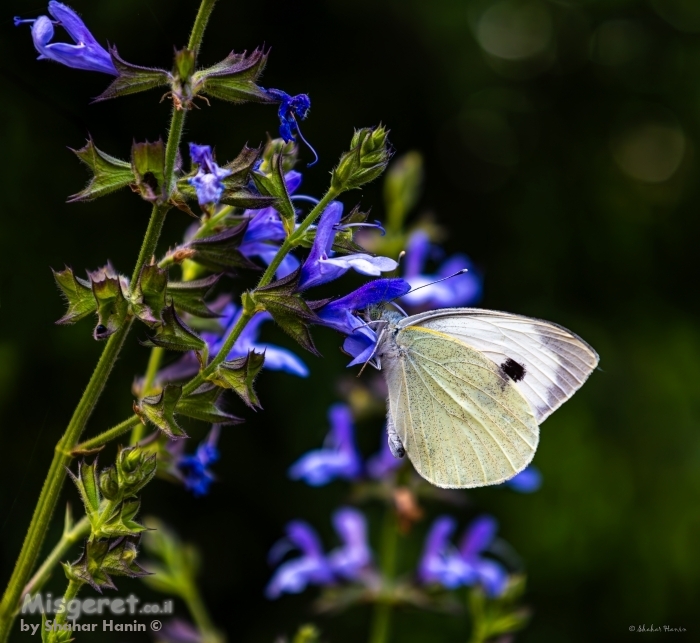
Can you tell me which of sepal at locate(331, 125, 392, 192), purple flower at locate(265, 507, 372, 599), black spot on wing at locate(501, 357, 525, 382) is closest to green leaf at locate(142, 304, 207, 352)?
sepal at locate(331, 125, 392, 192)

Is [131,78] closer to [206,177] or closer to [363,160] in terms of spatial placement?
[206,177]

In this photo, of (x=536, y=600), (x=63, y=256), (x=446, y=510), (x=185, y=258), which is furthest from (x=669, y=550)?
(x=185, y=258)

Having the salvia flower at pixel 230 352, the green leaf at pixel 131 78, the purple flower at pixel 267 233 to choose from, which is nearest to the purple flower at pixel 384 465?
the salvia flower at pixel 230 352

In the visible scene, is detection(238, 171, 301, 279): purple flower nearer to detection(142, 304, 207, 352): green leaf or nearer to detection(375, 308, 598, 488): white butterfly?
detection(142, 304, 207, 352): green leaf

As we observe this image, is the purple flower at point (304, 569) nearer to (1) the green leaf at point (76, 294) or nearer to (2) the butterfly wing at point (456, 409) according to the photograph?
(2) the butterfly wing at point (456, 409)

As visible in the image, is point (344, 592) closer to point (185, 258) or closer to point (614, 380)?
point (185, 258)

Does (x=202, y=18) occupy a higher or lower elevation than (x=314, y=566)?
higher

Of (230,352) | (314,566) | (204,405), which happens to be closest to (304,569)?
(314,566)
